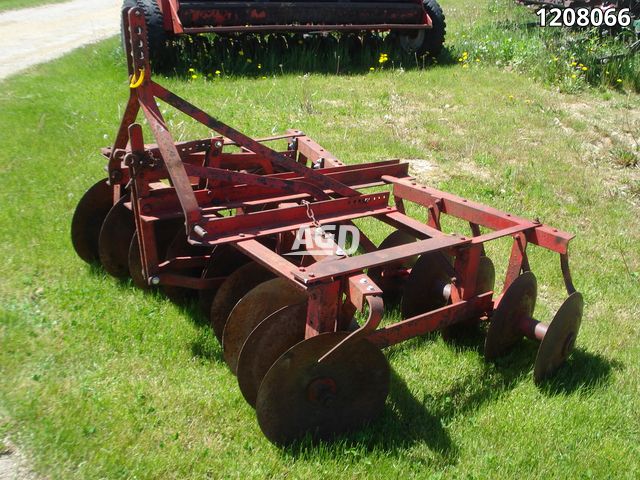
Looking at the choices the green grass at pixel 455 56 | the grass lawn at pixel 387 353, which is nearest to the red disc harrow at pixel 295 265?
the grass lawn at pixel 387 353

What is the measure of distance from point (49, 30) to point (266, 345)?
12.8 m

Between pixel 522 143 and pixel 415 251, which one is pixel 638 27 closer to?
pixel 522 143

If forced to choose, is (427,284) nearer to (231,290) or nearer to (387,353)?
(387,353)

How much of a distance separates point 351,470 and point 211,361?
3.52ft

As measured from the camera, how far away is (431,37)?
34.2 ft

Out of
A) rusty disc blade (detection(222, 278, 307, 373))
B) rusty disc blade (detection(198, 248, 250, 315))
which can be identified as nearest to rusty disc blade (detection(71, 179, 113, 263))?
rusty disc blade (detection(198, 248, 250, 315))

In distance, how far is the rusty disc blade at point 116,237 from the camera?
4211 mm

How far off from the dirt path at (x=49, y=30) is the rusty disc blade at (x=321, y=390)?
28.0ft

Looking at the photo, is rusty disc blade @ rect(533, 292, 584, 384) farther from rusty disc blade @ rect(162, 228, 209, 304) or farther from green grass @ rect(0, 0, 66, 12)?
green grass @ rect(0, 0, 66, 12)

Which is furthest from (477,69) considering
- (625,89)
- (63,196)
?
(63,196)

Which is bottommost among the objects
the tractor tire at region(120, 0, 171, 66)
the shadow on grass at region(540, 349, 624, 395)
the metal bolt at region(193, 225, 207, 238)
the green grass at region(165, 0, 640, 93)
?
the shadow on grass at region(540, 349, 624, 395)

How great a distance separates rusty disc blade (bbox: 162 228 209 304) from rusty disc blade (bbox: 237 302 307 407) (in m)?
1.07

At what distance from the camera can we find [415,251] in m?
3.30

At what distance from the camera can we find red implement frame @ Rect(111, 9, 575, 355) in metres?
3.06
